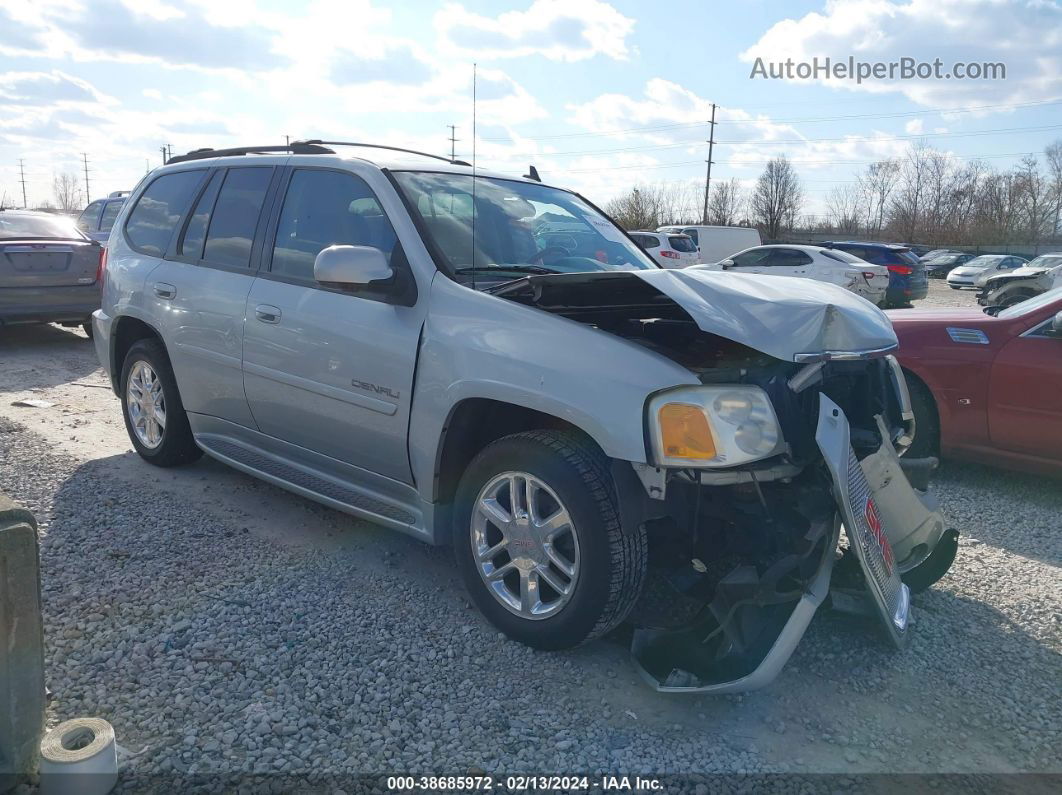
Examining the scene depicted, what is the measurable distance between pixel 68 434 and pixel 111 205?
11886 millimetres

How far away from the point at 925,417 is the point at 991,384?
0.45 metres


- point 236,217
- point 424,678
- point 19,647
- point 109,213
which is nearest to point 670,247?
point 109,213

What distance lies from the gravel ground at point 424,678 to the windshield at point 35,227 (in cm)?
704

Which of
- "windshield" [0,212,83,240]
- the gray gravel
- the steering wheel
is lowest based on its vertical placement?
the gray gravel

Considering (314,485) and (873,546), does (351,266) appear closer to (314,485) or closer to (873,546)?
(314,485)

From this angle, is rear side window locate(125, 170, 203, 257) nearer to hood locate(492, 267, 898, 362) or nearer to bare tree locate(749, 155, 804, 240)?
hood locate(492, 267, 898, 362)

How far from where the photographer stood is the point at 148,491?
4891 mm

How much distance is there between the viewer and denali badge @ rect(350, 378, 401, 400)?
3520mm

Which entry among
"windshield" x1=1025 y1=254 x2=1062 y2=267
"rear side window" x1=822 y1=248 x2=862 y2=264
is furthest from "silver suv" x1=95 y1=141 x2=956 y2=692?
"windshield" x1=1025 y1=254 x2=1062 y2=267

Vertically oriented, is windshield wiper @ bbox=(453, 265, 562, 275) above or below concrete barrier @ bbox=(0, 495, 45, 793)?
above

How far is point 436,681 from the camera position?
299 centimetres

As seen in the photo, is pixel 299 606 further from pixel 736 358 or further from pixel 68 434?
pixel 68 434

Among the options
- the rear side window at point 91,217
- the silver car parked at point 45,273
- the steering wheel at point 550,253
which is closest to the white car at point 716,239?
the rear side window at point 91,217

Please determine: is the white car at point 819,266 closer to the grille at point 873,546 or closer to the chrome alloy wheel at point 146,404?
the chrome alloy wheel at point 146,404
